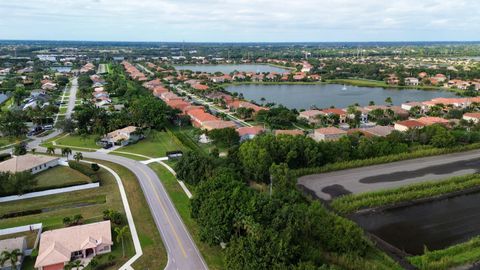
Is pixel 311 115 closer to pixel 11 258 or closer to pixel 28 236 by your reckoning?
pixel 28 236

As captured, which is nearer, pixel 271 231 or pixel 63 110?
pixel 271 231

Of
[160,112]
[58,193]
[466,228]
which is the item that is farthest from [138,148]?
[466,228]

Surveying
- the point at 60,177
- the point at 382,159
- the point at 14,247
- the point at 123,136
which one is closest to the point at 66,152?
the point at 60,177

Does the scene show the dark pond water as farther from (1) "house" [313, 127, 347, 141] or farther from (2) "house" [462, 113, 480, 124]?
(2) "house" [462, 113, 480, 124]

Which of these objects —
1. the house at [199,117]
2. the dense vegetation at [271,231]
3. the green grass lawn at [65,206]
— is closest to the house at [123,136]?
the house at [199,117]

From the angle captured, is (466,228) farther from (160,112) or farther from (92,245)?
(160,112)

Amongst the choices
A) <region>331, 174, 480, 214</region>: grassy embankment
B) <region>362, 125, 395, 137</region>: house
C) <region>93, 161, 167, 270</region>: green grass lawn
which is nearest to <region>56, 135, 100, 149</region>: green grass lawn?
<region>93, 161, 167, 270</region>: green grass lawn
